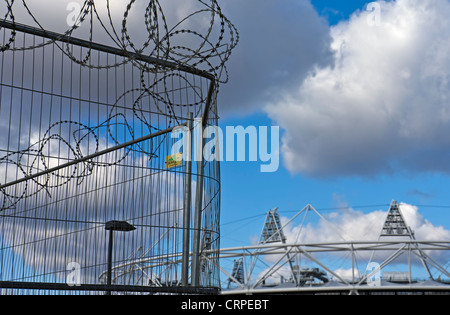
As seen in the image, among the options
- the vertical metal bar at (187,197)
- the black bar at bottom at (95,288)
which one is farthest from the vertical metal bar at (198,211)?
the black bar at bottom at (95,288)

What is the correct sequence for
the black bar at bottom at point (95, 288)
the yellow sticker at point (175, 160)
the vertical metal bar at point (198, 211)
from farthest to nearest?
1. the yellow sticker at point (175, 160)
2. the vertical metal bar at point (198, 211)
3. the black bar at bottom at point (95, 288)

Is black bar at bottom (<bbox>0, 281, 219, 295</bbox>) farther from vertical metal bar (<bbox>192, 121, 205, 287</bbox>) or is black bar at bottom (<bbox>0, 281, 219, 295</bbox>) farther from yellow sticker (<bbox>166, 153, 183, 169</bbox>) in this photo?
yellow sticker (<bbox>166, 153, 183, 169</bbox>)

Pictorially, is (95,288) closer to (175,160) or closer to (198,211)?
(198,211)

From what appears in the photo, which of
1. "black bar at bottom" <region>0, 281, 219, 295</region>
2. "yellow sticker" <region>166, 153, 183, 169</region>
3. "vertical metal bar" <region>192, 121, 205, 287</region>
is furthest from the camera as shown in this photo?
"yellow sticker" <region>166, 153, 183, 169</region>

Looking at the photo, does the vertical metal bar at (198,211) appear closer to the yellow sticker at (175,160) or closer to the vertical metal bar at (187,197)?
the vertical metal bar at (187,197)

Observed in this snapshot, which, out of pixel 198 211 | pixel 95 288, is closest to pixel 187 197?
pixel 198 211

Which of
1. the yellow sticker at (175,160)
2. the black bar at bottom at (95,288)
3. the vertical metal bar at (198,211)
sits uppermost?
the yellow sticker at (175,160)

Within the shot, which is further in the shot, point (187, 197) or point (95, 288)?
point (187, 197)

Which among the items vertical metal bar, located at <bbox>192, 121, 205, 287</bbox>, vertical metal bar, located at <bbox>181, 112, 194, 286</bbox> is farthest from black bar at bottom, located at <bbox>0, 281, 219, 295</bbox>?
vertical metal bar, located at <bbox>181, 112, 194, 286</bbox>

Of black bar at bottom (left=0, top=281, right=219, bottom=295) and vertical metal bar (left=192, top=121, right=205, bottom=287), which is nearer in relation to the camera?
black bar at bottom (left=0, top=281, right=219, bottom=295)

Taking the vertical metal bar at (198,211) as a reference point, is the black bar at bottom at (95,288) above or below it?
below
